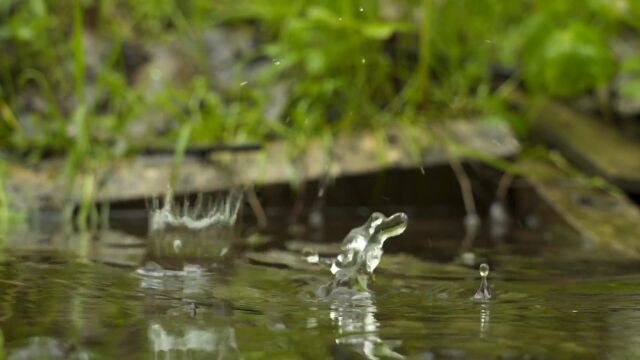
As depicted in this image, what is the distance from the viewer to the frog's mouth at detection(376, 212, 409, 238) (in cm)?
199

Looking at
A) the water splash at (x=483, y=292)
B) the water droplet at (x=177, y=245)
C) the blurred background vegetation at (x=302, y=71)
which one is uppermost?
the blurred background vegetation at (x=302, y=71)

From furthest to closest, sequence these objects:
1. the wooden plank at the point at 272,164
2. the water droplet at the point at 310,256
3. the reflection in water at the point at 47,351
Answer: the wooden plank at the point at 272,164 < the water droplet at the point at 310,256 < the reflection in water at the point at 47,351

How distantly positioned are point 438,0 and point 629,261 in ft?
5.60

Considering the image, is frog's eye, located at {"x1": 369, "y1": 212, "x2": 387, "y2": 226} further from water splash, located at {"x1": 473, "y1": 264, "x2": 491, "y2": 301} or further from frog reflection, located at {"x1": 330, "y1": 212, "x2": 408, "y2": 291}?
water splash, located at {"x1": 473, "y1": 264, "x2": 491, "y2": 301}

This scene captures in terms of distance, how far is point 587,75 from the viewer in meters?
3.49

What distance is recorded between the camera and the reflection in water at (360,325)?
1.27 metres

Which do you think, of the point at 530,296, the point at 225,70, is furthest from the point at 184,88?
the point at 530,296

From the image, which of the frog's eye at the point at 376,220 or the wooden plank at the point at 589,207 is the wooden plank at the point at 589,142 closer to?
the wooden plank at the point at 589,207

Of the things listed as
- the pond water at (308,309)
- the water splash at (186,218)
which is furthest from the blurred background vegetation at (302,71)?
the pond water at (308,309)

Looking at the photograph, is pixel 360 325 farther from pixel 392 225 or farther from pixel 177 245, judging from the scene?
pixel 177 245

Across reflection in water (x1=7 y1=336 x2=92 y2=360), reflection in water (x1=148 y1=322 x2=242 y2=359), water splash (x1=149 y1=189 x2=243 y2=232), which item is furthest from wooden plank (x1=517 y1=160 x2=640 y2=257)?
reflection in water (x1=7 y1=336 x2=92 y2=360)

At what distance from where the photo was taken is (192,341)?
132 cm

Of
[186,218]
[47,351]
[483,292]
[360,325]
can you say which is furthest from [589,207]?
[47,351]

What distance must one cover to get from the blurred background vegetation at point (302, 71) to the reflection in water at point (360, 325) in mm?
1734
